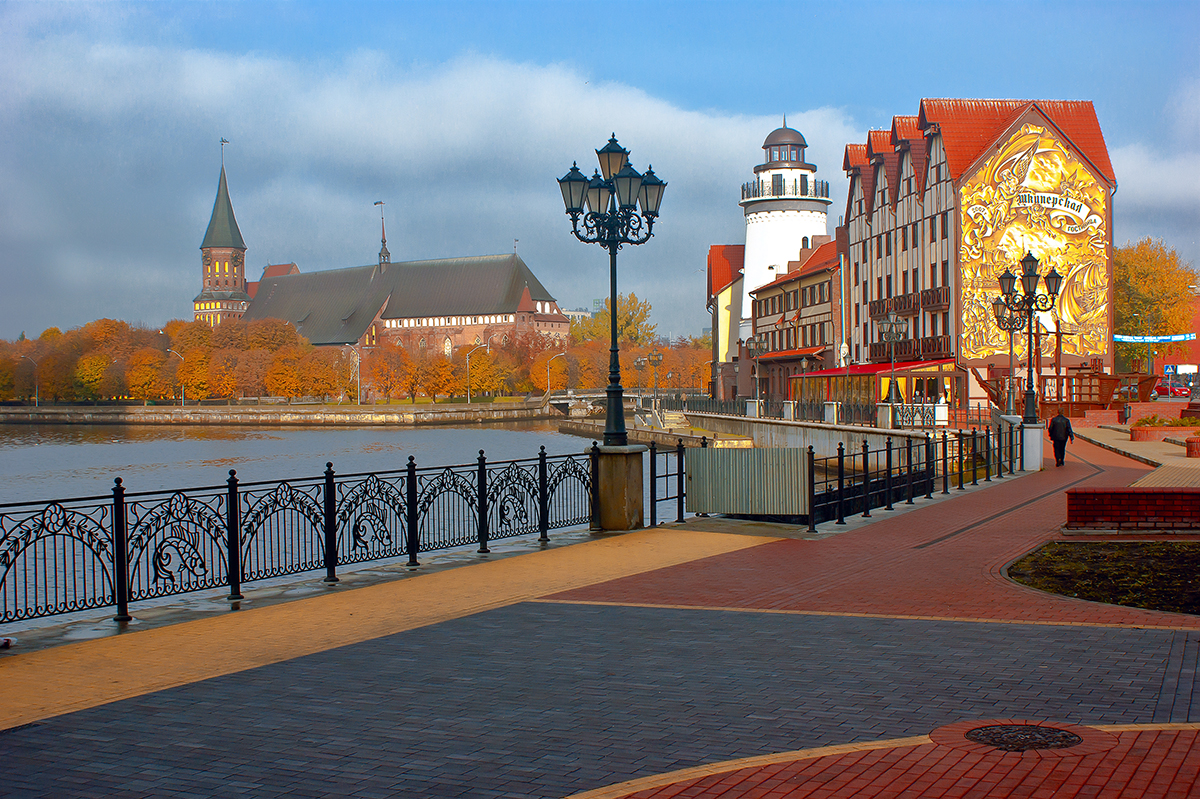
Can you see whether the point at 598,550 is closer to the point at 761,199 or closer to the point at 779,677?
the point at 779,677

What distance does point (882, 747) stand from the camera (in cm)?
535

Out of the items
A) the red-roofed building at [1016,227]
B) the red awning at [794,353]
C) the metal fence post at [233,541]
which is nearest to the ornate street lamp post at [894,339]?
the red-roofed building at [1016,227]

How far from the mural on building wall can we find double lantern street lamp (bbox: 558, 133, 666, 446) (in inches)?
1483

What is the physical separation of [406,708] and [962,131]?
52471 mm

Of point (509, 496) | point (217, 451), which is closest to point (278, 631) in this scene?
point (509, 496)

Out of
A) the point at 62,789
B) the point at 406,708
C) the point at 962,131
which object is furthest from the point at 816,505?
the point at 962,131

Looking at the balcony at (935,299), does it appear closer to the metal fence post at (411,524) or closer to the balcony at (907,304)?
the balcony at (907,304)

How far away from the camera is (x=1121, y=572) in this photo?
10.7 metres

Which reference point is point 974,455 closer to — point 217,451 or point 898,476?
point 898,476

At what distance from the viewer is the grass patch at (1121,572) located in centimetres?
945

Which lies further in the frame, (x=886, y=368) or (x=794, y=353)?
(x=794, y=353)

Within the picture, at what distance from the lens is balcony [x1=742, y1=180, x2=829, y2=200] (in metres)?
85.1

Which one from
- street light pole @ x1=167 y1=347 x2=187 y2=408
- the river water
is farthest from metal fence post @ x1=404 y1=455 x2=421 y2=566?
street light pole @ x1=167 y1=347 x2=187 y2=408

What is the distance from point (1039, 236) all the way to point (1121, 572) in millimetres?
44180
